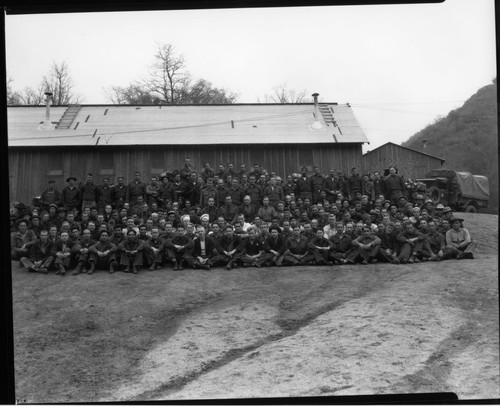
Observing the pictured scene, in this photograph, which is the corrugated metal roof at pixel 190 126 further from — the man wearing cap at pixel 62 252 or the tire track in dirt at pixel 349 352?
the tire track in dirt at pixel 349 352

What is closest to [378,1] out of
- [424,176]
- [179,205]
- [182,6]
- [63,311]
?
[182,6]

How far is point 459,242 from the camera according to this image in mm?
11305

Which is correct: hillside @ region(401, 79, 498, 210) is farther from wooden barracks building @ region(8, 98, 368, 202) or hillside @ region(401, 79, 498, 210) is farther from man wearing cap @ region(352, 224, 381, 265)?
man wearing cap @ region(352, 224, 381, 265)

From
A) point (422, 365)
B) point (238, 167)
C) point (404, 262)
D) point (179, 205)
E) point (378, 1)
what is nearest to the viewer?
point (378, 1)

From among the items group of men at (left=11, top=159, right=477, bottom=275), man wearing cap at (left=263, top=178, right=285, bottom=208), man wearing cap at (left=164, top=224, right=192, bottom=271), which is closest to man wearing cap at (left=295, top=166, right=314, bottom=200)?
group of men at (left=11, top=159, right=477, bottom=275)

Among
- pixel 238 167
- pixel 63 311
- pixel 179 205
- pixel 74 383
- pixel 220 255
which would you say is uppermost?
pixel 238 167

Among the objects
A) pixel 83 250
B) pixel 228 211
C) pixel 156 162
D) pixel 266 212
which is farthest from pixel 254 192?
pixel 83 250

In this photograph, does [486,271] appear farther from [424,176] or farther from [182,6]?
[424,176]

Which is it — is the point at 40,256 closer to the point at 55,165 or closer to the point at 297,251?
the point at 55,165

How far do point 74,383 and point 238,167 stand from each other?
910cm

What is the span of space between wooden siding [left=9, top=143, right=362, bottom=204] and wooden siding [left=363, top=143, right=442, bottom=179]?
1.40 ft

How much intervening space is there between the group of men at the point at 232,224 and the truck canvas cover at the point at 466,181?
7.60 m

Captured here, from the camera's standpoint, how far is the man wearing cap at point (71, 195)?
41.3 ft

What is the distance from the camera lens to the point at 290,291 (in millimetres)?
9344
